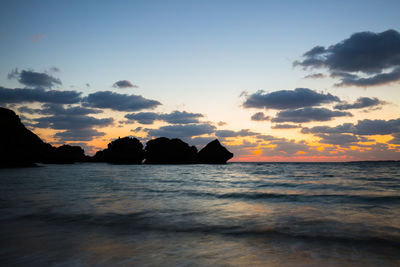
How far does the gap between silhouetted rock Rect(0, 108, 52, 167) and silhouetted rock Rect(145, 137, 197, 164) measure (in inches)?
2886

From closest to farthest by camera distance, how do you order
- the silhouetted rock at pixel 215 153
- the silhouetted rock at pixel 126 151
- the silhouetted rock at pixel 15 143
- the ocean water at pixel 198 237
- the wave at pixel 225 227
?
the ocean water at pixel 198 237
the wave at pixel 225 227
the silhouetted rock at pixel 15 143
the silhouetted rock at pixel 126 151
the silhouetted rock at pixel 215 153

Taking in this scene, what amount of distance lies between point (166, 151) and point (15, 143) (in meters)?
80.1

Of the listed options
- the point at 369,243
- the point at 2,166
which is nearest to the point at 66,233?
the point at 369,243

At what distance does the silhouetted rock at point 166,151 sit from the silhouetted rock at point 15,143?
73309 millimetres

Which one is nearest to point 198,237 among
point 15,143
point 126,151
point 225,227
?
point 225,227

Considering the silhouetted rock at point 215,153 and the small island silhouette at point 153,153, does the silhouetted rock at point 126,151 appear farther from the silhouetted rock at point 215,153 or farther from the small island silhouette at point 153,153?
the silhouetted rock at point 215,153

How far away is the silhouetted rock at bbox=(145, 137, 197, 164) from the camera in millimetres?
125250

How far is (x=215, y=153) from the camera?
130 meters

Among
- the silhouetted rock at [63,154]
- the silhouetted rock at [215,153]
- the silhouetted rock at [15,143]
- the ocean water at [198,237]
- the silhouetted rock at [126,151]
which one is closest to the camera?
the ocean water at [198,237]

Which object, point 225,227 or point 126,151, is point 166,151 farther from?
point 225,227

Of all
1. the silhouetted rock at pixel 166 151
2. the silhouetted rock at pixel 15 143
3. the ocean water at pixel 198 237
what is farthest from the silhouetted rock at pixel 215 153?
the ocean water at pixel 198 237

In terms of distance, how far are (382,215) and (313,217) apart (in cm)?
235

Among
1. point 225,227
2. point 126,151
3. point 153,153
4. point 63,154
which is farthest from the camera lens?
point 153,153

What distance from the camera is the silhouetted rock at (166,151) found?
12525cm
